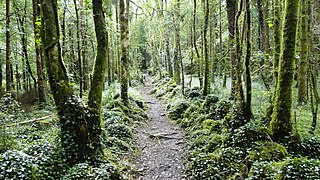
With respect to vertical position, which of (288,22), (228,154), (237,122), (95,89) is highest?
(288,22)

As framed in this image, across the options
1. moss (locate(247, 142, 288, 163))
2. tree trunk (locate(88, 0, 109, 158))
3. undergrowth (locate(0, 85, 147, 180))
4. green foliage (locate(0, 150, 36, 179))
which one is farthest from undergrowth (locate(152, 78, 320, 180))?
green foliage (locate(0, 150, 36, 179))

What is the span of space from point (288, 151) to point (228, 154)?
1.51 meters

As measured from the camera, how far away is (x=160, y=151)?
26.8 feet

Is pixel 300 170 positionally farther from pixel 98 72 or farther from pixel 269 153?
pixel 98 72

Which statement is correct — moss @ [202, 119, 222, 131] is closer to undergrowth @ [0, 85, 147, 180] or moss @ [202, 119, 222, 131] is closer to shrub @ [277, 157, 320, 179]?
undergrowth @ [0, 85, 147, 180]

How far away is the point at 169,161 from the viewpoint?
725cm

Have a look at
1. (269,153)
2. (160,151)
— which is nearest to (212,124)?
(160,151)

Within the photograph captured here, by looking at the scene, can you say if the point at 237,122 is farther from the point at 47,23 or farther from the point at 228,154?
the point at 47,23

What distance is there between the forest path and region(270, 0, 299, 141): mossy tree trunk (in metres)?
3.05

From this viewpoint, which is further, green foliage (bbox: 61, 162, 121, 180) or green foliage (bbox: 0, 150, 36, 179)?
green foliage (bbox: 61, 162, 121, 180)

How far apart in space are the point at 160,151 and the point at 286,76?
481cm

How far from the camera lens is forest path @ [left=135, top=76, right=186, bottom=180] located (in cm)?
647

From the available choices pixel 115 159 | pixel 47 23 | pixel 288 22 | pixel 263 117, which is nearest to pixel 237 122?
pixel 263 117

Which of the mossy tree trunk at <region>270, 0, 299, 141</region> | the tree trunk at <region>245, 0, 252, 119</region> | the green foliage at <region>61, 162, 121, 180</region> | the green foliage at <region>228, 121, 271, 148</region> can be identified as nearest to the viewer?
the green foliage at <region>61, 162, 121, 180</region>
